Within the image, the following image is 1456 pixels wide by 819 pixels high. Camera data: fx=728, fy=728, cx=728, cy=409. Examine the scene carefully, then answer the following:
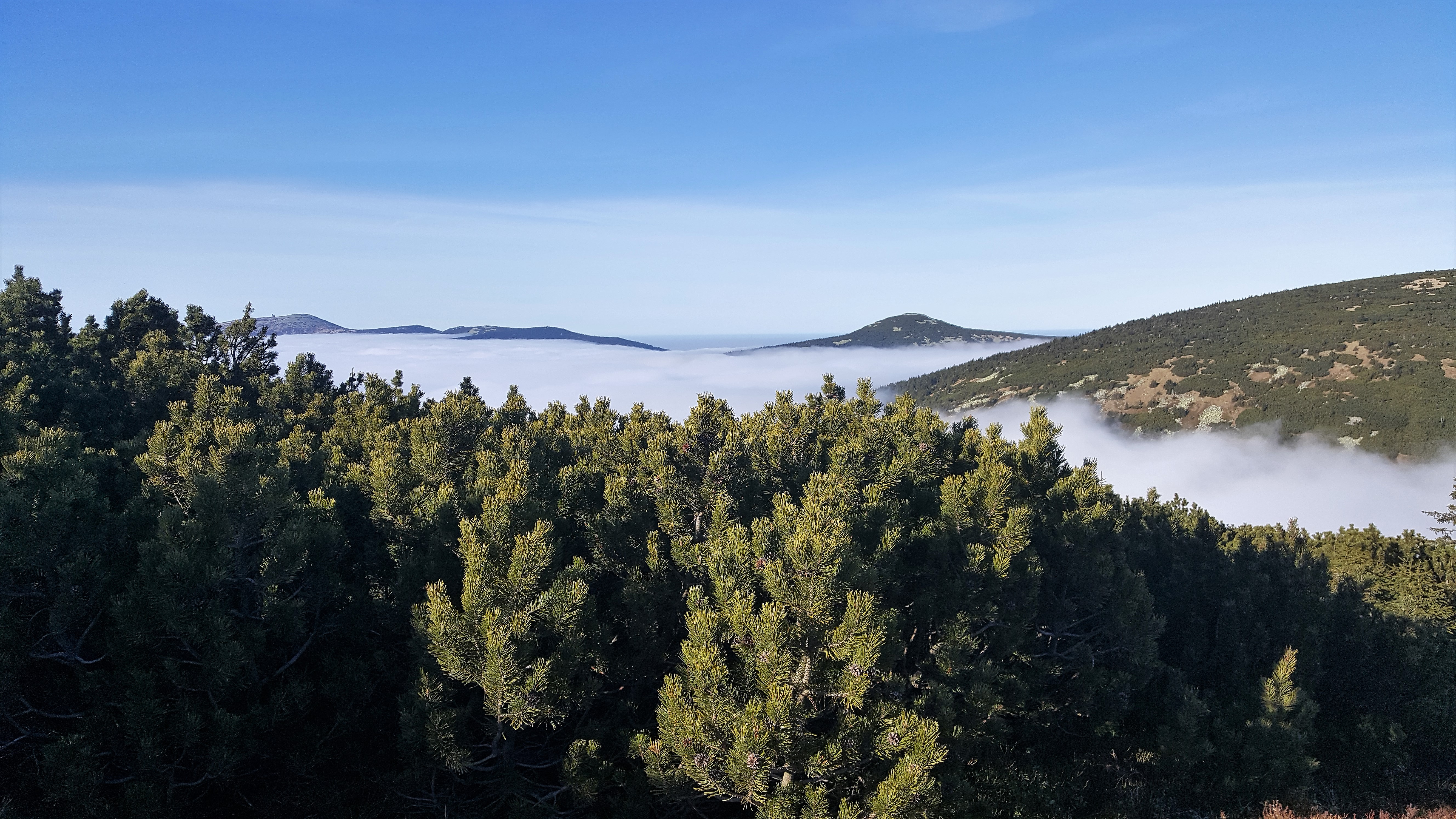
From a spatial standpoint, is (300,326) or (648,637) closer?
(648,637)

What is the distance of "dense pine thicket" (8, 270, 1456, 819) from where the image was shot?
276 inches

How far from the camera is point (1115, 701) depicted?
11523mm

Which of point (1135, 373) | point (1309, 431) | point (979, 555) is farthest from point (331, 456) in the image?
point (1135, 373)

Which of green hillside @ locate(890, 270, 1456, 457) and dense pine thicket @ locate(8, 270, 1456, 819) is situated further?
green hillside @ locate(890, 270, 1456, 457)

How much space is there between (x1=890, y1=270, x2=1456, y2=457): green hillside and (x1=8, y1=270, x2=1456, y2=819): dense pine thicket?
4352 inches

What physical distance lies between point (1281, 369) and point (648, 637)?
142 m

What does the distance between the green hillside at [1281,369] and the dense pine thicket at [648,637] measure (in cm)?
11054

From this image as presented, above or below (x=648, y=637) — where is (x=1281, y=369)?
above

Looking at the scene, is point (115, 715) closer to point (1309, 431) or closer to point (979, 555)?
point (979, 555)

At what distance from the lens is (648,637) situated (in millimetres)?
9281

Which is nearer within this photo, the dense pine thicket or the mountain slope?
the dense pine thicket

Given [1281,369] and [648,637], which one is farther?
[1281,369]

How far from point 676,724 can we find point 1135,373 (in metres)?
150

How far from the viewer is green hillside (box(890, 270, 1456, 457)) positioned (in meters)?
99.9
